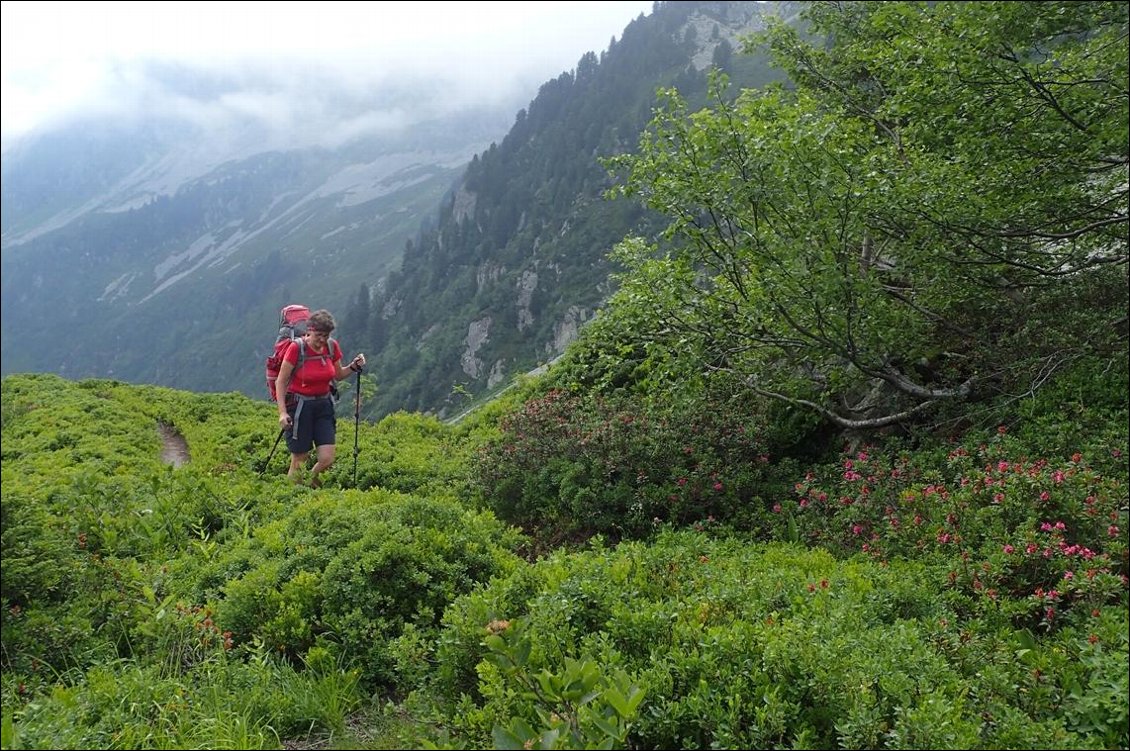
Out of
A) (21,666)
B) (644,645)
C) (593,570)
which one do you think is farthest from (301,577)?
(644,645)

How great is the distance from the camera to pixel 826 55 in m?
11.5

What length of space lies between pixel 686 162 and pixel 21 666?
288 inches

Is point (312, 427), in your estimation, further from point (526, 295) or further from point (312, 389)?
point (526, 295)

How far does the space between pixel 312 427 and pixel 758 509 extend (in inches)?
263

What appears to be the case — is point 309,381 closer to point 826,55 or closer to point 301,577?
point 301,577

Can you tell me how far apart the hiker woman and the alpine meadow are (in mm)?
681

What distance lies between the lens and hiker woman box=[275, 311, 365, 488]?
32.4 feet

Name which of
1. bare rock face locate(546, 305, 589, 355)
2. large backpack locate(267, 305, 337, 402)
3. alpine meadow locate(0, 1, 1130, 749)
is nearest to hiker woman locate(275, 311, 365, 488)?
large backpack locate(267, 305, 337, 402)

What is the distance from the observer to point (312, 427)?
10359 mm

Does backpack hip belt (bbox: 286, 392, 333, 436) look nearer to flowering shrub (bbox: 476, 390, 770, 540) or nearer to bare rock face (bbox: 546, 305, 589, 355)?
flowering shrub (bbox: 476, 390, 770, 540)

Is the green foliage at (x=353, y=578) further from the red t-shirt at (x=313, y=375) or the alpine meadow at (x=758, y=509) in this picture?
the red t-shirt at (x=313, y=375)

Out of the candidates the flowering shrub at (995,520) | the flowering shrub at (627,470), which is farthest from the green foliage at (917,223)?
the flowering shrub at (995,520)

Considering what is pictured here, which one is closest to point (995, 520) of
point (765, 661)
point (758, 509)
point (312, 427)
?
point (758, 509)

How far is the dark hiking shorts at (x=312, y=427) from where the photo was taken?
33.4 ft
